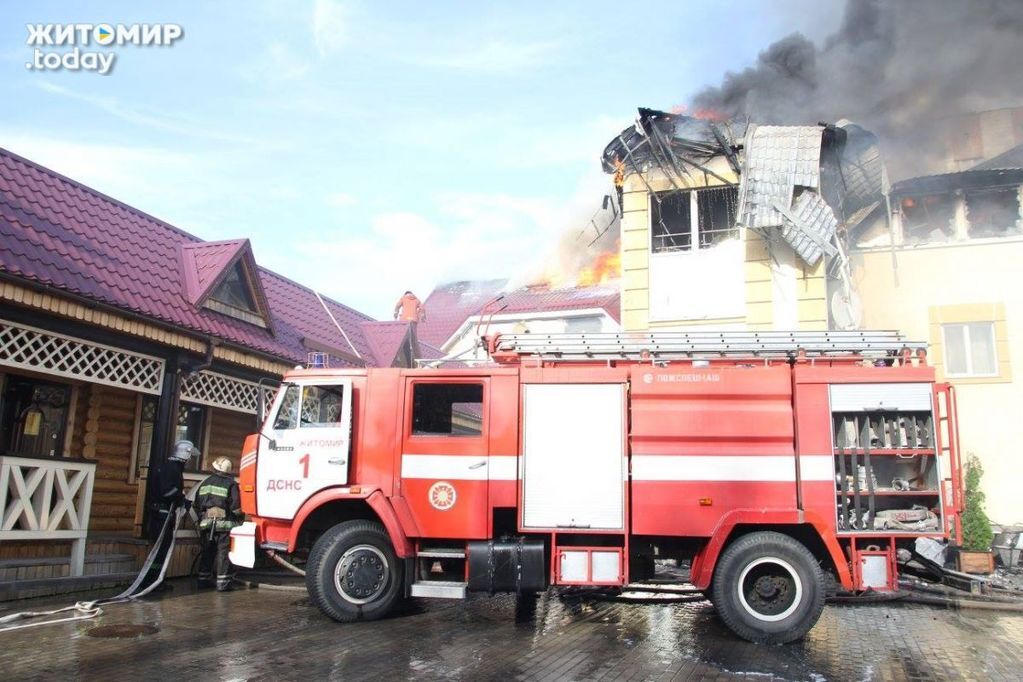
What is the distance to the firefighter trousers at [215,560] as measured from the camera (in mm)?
9102

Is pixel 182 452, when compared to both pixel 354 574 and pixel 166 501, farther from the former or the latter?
pixel 354 574

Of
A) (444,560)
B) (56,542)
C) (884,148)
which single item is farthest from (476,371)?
(884,148)

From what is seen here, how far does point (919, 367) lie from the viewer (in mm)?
6688

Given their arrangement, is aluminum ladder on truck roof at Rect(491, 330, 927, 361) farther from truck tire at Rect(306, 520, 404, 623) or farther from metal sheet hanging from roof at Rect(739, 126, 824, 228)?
metal sheet hanging from roof at Rect(739, 126, 824, 228)

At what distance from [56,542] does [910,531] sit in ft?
32.6

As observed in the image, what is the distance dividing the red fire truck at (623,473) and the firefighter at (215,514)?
7.27 ft

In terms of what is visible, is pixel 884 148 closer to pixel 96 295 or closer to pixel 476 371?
pixel 476 371

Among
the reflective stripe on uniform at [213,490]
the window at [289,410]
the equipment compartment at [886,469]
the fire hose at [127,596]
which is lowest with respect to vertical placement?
the fire hose at [127,596]

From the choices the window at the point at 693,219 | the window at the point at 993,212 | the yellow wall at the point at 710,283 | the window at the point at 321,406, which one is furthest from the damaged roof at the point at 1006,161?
the window at the point at 321,406

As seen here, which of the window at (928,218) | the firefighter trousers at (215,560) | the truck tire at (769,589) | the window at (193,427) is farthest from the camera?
the window at (928,218)

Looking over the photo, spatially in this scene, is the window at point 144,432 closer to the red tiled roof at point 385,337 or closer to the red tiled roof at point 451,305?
the red tiled roof at point 385,337

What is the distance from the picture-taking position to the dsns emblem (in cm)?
700

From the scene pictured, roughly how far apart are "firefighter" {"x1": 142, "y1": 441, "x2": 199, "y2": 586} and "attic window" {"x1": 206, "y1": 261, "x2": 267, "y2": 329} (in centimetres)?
253

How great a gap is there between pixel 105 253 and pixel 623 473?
743cm
